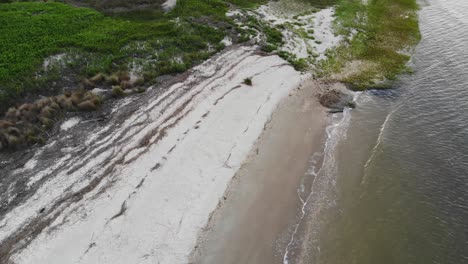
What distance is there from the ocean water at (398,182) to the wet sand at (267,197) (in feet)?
2.92

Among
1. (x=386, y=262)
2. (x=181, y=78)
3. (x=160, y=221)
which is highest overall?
(x=181, y=78)

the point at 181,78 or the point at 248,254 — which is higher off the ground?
the point at 181,78

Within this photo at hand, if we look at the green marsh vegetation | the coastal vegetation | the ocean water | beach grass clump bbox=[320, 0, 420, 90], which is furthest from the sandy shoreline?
beach grass clump bbox=[320, 0, 420, 90]

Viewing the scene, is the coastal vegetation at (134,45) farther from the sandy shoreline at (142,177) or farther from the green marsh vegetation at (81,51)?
the sandy shoreline at (142,177)

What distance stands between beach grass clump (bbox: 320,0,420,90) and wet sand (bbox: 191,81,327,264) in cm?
664

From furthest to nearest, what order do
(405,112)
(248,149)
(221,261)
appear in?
(405,112)
(248,149)
(221,261)

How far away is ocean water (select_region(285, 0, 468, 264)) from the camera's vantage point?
15.5 metres

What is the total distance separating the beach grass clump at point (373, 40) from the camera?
2805 cm

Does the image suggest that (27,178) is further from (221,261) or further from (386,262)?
(386,262)

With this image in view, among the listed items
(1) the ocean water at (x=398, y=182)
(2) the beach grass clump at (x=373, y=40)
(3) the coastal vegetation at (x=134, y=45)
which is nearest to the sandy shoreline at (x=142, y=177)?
(3) the coastal vegetation at (x=134, y=45)

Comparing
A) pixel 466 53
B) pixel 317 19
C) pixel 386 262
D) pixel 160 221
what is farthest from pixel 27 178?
pixel 466 53

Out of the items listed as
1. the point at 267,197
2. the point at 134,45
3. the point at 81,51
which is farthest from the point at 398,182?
the point at 81,51

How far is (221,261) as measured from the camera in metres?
14.9

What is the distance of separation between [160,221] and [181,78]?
1233cm
